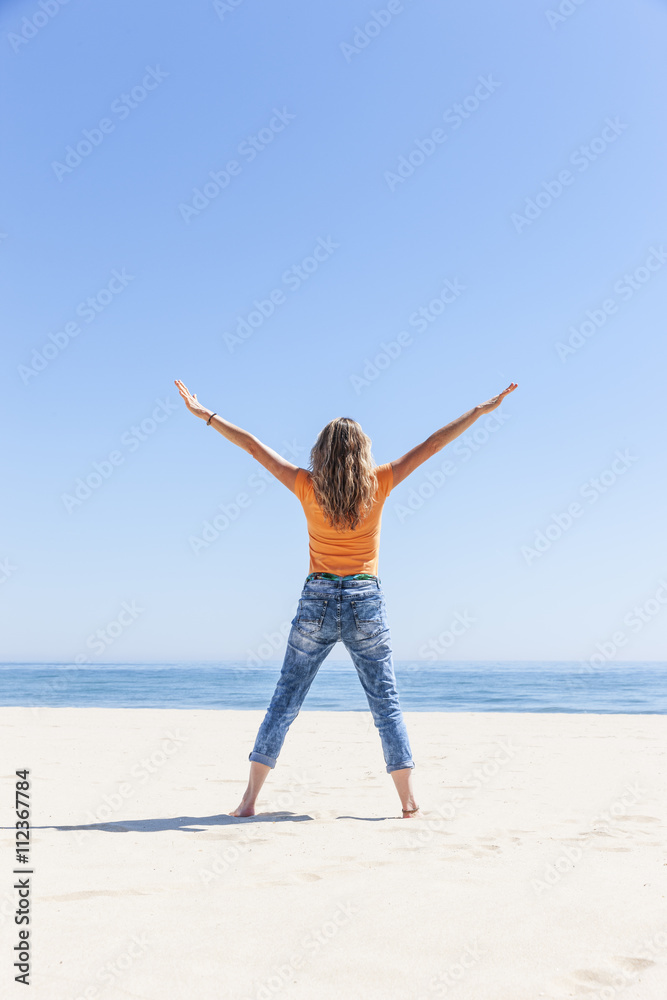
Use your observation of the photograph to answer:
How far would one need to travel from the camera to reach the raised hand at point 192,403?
4.01 metres

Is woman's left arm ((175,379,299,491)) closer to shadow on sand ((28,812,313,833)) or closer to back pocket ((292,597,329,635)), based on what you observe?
back pocket ((292,597,329,635))

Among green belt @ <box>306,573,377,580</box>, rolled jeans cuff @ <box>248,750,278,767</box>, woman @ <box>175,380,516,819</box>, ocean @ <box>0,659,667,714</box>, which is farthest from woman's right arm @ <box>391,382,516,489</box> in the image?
ocean @ <box>0,659,667,714</box>

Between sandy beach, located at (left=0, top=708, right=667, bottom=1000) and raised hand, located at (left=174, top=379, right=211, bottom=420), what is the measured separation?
220cm

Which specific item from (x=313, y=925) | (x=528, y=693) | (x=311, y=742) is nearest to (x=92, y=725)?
(x=311, y=742)

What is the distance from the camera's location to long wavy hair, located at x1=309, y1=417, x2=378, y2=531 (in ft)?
12.2

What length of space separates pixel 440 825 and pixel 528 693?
71.4 feet

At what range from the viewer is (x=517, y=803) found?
13.6 feet

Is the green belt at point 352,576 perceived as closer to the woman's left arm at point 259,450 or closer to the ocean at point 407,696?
the woman's left arm at point 259,450

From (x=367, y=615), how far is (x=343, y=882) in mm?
1349

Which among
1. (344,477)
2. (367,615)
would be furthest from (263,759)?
(344,477)

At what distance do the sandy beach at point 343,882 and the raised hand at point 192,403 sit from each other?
220cm

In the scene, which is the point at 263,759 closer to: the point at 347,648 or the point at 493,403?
the point at 347,648

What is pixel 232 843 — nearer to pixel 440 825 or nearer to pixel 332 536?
pixel 440 825

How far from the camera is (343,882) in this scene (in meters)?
2.66
